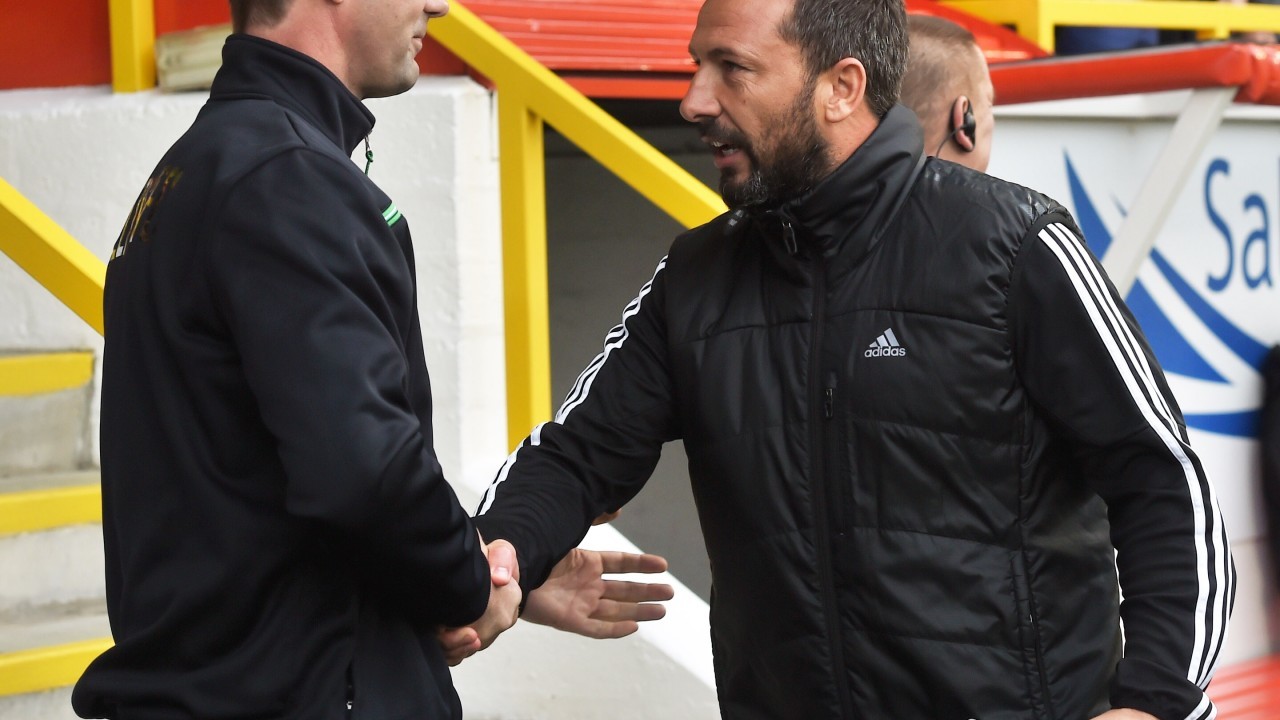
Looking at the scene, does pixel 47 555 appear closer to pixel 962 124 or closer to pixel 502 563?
pixel 502 563

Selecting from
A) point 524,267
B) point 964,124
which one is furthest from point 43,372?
point 964,124

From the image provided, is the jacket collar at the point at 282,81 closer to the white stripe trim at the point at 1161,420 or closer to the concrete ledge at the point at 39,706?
the white stripe trim at the point at 1161,420

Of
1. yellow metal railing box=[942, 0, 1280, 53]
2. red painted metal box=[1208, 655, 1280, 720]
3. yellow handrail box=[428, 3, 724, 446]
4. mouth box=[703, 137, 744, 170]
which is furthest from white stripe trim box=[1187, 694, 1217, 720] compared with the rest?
yellow metal railing box=[942, 0, 1280, 53]

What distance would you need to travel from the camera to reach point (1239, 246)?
17.8 feet

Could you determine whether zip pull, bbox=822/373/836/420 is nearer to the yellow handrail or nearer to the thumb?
the thumb

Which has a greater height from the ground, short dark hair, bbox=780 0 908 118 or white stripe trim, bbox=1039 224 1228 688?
short dark hair, bbox=780 0 908 118

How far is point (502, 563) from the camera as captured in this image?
2.10 meters

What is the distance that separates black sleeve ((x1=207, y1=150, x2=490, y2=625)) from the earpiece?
A: 1576mm

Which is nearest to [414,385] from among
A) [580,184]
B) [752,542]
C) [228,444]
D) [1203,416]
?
[228,444]

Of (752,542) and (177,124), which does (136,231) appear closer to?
(752,542)

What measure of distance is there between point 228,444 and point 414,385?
0.27 meters

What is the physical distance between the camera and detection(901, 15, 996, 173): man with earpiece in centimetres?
304

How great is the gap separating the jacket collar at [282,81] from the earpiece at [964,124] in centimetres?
149

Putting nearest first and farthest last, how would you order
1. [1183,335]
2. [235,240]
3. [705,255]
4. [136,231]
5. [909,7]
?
1. [235,240]
2. [136,231]
3. [705,255]
4. [1183,335]
5. [909,7]
